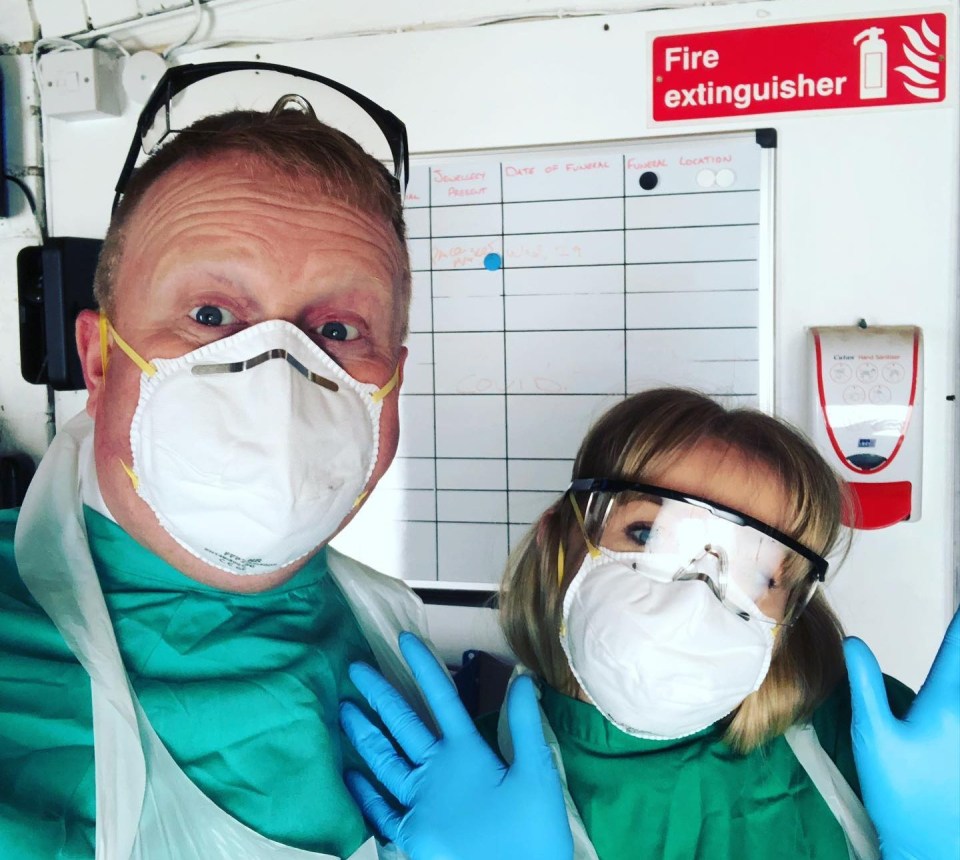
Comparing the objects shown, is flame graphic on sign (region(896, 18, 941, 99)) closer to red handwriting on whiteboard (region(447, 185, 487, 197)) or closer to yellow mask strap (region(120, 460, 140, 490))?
red handwriting on whiteboard (region(447, 185, 487, 197))

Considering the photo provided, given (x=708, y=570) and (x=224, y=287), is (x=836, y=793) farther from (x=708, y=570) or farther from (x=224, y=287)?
(x=224, y=287)

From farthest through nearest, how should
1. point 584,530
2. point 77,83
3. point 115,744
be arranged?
point 77,83 → point 584,530 → point 115,744

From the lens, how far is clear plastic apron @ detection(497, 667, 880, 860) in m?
1.02

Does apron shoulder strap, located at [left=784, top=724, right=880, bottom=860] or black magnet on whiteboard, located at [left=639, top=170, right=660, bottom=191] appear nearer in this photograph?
apron shoulder strap, located at [left=784, top=724, right=880, bottom=860]

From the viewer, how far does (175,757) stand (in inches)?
31.6

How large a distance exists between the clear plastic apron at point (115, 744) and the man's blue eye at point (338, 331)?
38 cm

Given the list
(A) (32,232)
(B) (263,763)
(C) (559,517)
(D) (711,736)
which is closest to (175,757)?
(B) (263,763)

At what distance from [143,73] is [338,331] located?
1.19 m

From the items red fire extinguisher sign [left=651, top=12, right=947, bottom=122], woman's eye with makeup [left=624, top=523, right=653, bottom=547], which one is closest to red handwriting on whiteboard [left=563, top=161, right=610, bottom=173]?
red fire extinguisher sign [left=651, top=12, right=947, bottom=122]

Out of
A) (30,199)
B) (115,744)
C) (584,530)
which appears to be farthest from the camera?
(30,199)

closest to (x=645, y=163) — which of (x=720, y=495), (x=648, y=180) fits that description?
(x=648, y=180)

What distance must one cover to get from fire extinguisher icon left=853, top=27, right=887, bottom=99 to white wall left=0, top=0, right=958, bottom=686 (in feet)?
0.13

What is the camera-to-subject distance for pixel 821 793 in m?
Answer: 1.05

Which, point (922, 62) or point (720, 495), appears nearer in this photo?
point (720, 495)
